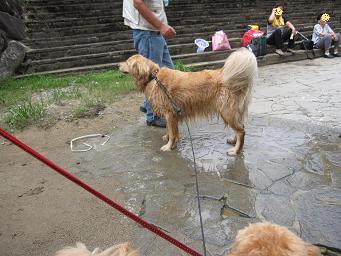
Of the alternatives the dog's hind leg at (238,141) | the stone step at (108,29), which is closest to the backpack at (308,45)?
the stone step at (108,29)

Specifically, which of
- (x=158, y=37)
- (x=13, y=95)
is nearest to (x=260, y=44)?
(x=158, y=37)

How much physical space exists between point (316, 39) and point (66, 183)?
393 inches

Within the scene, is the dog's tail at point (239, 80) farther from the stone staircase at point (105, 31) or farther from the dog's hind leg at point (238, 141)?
the stone staircase at point (105, 31)

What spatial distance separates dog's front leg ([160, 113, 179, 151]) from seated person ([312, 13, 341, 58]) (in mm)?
8276

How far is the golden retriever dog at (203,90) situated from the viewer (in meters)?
4.10

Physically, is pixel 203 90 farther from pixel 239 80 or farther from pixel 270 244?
pixel 270 244

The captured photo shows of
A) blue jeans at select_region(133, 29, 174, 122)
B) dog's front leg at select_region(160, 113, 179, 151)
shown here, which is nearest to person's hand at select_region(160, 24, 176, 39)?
blue jeans at select_region(133, 29, 174, 122)

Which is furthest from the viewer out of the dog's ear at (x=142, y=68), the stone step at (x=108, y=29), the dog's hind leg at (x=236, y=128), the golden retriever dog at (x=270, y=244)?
the stone step at (x=108, y=29)

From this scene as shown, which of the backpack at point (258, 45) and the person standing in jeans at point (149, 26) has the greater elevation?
the person standing in jeans at point (149, 26)

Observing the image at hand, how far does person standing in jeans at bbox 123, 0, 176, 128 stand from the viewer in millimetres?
4453

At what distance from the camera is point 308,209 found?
3201 mm

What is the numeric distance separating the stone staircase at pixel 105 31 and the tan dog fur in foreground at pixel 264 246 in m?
7.84

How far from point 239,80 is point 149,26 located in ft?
5.19

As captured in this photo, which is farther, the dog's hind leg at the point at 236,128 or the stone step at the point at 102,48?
the stone step at the point at 102,48
